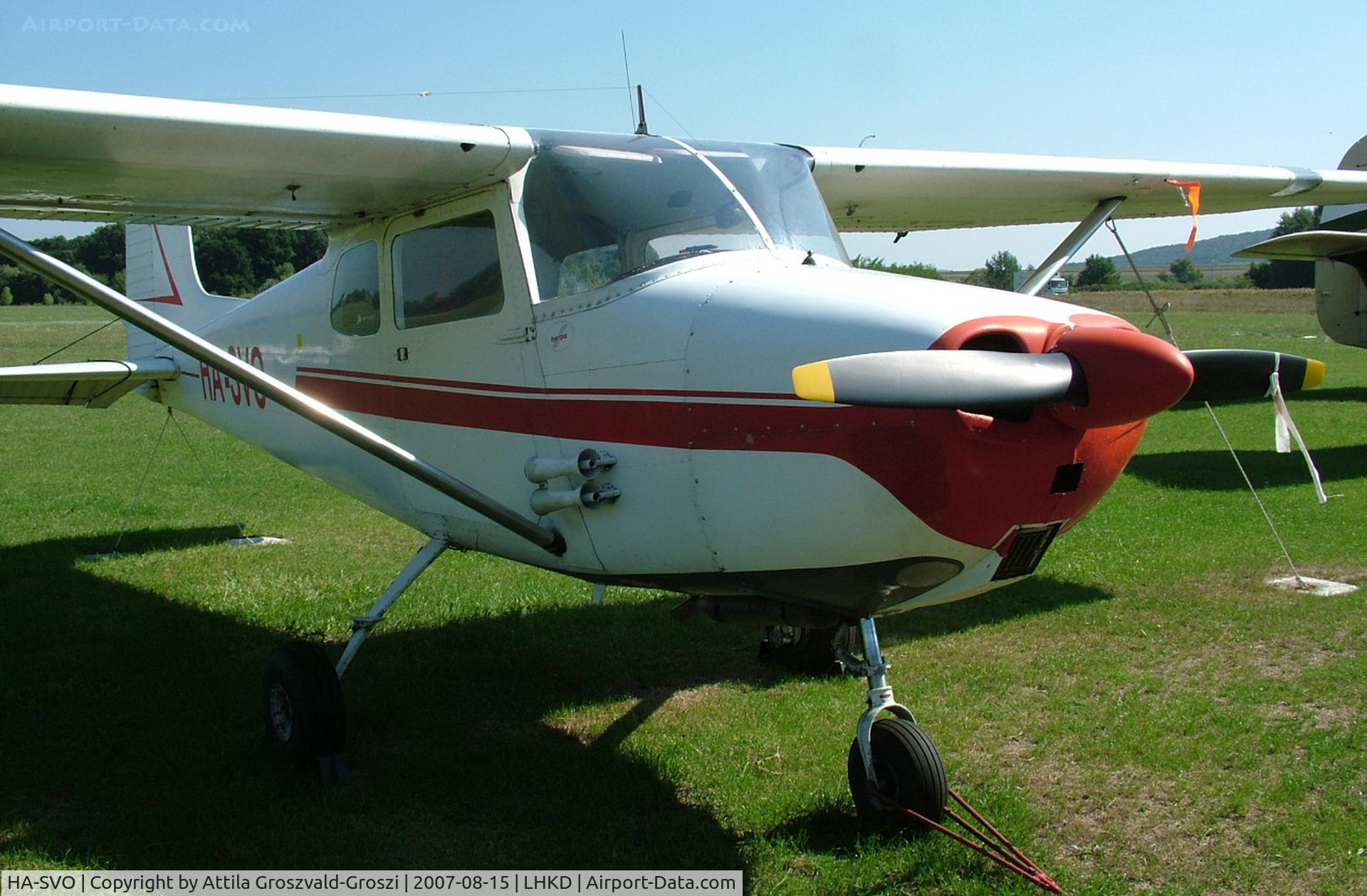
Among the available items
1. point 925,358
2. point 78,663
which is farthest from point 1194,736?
point 78,663

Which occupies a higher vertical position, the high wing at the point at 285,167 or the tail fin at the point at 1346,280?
the high wing at the point at 285,167

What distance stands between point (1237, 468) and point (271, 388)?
Result: 10.3 metres

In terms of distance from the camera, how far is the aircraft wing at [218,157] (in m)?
3.90

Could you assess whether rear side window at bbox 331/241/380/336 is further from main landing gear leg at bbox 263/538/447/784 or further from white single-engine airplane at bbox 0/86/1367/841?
main landing gear leg at bbox 263/538/447/784

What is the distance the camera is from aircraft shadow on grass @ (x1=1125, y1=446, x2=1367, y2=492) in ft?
35.8

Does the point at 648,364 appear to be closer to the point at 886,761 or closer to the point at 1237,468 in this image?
the point at 886,761

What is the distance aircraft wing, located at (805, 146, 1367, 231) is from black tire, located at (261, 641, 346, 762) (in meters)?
3.36

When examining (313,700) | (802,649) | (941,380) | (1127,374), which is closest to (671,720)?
(802,649)

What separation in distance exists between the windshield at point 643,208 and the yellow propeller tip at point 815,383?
130cm

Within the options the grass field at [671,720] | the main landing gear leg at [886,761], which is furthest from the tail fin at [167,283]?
the main landing gear leg at [886,761]

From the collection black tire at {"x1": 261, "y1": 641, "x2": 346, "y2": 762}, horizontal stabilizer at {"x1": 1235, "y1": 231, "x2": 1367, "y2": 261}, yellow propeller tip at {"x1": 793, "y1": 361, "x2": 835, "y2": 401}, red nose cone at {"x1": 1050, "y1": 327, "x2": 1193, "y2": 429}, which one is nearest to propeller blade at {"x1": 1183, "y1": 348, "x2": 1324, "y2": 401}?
red nose cone at {"x1": 1050, "y1": 327, "x2": 1193, "y2": 429}

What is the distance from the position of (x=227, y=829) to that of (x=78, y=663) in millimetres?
2517

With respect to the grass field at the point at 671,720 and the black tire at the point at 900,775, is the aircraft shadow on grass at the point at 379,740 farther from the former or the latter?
the black tire at the point at 900,775

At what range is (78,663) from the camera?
5918 mm
